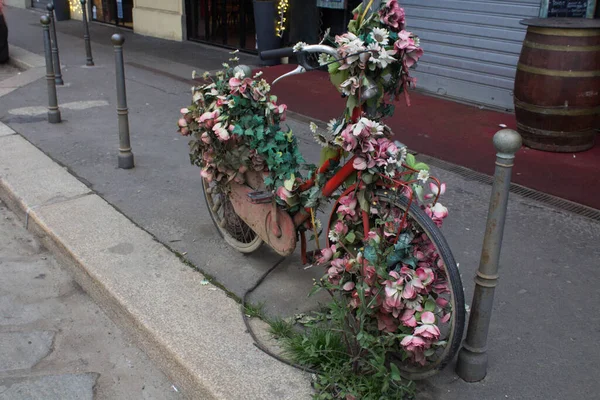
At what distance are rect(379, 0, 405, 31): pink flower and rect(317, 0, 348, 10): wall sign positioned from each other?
7324mm

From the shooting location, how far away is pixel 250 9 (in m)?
12.4

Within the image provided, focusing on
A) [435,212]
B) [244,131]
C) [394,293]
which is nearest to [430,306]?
[394,293]

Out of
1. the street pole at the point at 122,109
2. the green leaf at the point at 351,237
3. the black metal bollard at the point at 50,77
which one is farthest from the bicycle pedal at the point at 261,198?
the black metal bollard at the point at 50,77

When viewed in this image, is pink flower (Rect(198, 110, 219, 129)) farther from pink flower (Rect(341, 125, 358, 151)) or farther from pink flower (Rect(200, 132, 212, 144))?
pink flower (Rect(341, 125, 358, 151))

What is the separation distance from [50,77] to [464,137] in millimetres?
4607

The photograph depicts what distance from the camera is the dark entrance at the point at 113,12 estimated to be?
16375mm

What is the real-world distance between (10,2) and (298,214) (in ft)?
69.2

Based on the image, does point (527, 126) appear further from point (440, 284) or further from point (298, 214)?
point (440, 284)

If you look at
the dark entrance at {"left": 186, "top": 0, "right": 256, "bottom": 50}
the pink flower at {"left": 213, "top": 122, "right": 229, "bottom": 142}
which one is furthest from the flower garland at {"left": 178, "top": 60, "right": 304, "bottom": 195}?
the dark entrance at {"left": 186, "top": 0, "right": 256, "bottom": 50}

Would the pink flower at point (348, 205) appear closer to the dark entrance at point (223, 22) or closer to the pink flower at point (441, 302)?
the pink flower at point (441, 302)

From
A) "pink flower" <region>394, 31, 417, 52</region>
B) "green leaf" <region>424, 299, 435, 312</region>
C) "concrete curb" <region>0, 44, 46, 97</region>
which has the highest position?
"pink flower" <region>394, 31, 417, 52</region>

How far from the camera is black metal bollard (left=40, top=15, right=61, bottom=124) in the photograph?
7.15m

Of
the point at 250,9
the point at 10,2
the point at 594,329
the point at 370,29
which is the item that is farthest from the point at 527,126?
the point at 10,2

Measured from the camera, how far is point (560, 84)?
6117 millimetres
